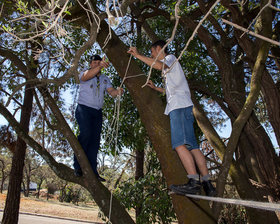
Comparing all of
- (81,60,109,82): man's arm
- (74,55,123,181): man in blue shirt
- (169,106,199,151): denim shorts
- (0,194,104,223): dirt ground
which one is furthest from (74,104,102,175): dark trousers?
(0,194,104,223): dirt ground

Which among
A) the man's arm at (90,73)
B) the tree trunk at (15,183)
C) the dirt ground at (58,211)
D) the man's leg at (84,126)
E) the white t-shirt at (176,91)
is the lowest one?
the dirt ground at (58,211)

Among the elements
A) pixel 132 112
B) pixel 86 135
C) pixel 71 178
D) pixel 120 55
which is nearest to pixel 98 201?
pixel 71 178

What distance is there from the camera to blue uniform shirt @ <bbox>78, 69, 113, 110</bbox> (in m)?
3.49

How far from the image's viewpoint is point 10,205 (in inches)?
280

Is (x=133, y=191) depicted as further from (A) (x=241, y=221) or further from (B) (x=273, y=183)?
(A) (x=241, y=221)

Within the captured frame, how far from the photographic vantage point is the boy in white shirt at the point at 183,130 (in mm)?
2508

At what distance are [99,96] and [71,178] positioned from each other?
1.07 metres

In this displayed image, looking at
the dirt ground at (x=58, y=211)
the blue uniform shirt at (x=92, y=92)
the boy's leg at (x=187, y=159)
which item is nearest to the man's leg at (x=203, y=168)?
the boy's leg at (x=187, y=159)

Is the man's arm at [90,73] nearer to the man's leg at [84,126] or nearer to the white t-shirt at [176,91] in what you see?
the man's leg at [84,126]

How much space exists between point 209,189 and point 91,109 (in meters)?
1.71

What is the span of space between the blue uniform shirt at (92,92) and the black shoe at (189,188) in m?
1.56

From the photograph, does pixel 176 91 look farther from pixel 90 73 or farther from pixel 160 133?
pixel 90 73

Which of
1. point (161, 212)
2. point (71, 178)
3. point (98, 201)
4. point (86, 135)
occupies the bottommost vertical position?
point (161, 212)

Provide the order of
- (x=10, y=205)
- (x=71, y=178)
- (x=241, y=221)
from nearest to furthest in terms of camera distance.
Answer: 1. (x=71, y=178)
2. (x=10, y=205)
3. (x=241, y=221)
